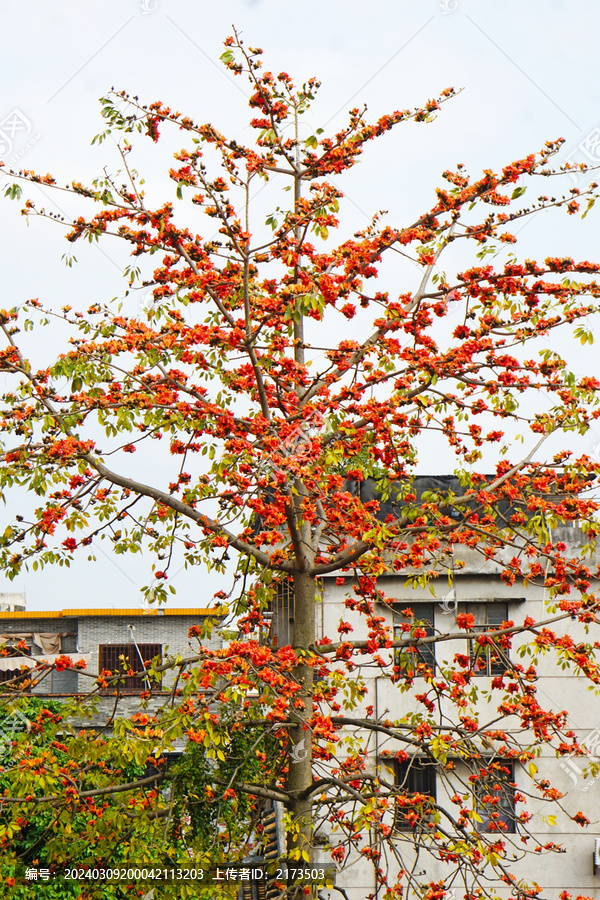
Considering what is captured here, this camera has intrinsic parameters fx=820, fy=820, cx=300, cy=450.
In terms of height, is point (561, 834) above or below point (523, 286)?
below

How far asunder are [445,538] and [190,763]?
7.96ft

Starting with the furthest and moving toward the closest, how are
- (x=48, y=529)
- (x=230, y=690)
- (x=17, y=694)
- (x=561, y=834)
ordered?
(x=561, y=834) < (x=48, y=529) < (x=17, y=694) < (x=230, y=690)

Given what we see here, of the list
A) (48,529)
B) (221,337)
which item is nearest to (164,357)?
(221,337)

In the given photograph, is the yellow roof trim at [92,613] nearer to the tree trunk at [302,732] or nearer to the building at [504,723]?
the building at [504,723]

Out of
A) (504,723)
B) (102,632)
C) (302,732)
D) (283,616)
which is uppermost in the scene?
(283,616)

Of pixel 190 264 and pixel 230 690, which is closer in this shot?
pixel 230 690

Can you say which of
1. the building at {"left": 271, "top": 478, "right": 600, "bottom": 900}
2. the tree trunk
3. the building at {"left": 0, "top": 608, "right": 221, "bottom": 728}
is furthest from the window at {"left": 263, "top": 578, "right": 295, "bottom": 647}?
the tree trunk

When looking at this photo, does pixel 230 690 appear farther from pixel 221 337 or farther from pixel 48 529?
pixel 221 337

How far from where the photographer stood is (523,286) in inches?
223

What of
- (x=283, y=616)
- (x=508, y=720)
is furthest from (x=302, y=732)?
(x=283, y=616)

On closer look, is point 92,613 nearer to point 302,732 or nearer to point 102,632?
point 102,632

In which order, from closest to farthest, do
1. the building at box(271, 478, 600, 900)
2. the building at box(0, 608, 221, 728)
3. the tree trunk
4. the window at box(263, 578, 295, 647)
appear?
the tree trunk < the building at box(271, 478, 600, 900) < the window at box(263, 578, 295, 647) < the building at box(0, 608, 221, 728)

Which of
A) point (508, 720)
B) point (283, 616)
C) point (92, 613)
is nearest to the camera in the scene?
point (508, 720)

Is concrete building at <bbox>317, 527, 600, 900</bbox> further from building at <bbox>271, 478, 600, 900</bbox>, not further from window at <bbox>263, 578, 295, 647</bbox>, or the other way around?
window at <bbox>263, 578, 295, 647</bbox>
